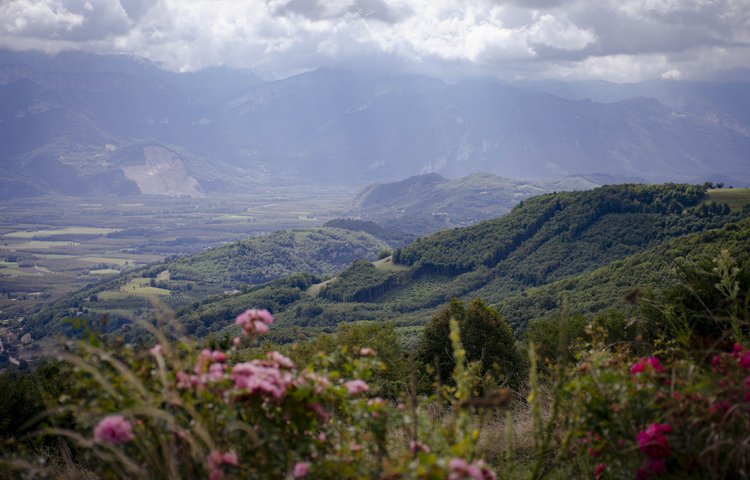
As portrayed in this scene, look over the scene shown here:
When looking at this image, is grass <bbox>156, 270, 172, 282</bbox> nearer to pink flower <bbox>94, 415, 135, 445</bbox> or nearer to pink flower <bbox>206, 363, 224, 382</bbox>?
pink flower <bbox>206, 363, 224, 382</bbox>

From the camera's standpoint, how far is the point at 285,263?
184 m

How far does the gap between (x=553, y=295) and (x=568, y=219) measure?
51.2 meters

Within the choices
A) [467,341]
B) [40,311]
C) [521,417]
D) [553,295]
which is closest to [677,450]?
[521,417]

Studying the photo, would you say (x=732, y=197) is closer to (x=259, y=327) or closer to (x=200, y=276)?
(x=259, y=327)

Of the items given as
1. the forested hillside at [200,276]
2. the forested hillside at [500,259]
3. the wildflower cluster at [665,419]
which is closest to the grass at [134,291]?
the forested hillside at [200,276]

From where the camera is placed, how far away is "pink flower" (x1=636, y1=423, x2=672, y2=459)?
365 cm

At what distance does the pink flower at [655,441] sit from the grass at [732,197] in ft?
302

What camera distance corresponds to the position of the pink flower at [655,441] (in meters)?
3.65

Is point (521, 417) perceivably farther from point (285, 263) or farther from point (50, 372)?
point (285, 263)

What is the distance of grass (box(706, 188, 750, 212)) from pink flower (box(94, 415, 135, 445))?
9436cm

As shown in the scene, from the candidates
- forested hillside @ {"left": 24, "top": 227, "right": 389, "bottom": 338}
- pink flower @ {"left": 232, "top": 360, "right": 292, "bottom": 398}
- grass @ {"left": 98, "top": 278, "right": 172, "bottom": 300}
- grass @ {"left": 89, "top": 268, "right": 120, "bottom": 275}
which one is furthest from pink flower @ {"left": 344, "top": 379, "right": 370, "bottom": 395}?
grass @ {"left": 89, "top": 268, "right": 120, "bottom": 275}

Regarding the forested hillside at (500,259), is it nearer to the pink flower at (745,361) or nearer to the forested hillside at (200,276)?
the forested hillside at (200,276)

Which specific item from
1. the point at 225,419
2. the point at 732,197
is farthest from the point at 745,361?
the point at 732,197

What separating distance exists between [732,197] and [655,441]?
98394 millimetres
